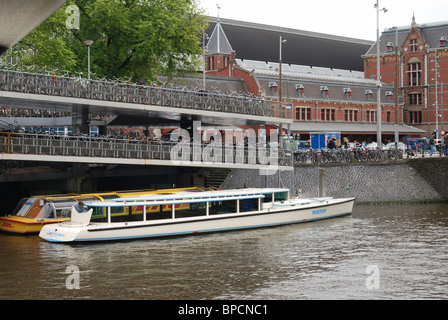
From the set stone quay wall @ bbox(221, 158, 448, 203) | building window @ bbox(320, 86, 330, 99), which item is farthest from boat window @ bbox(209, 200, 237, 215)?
building window @ bbox(320, 86, 330, 99)

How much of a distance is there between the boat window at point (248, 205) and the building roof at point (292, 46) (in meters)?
49.3

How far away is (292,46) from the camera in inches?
Answer: 3450

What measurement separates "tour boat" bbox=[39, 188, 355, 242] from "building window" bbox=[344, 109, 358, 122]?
42.2m

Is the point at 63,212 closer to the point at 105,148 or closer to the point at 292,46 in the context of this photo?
the point at 105,148

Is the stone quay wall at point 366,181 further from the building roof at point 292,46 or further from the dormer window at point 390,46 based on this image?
the dormer window at point 390,46

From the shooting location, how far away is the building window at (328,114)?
72625 mm

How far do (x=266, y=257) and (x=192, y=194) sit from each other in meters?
7.26

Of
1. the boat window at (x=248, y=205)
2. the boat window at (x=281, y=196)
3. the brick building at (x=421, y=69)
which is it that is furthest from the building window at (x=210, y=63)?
the boat window at (x=248, y=205)

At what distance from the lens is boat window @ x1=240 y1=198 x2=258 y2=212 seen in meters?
30.5

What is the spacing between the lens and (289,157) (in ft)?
128

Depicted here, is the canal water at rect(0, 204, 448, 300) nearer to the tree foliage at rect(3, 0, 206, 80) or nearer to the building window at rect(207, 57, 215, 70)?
the tree foliage at rect(3, 0, 206, 80)

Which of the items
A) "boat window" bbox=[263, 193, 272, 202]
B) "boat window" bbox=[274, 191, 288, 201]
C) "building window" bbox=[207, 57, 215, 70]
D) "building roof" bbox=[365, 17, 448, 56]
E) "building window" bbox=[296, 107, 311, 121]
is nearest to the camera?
"boat window" bbox=[263, 193, 272, 202]

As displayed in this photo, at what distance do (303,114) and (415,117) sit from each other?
20.7 meters

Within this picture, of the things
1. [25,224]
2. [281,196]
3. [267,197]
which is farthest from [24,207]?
[281,196]
